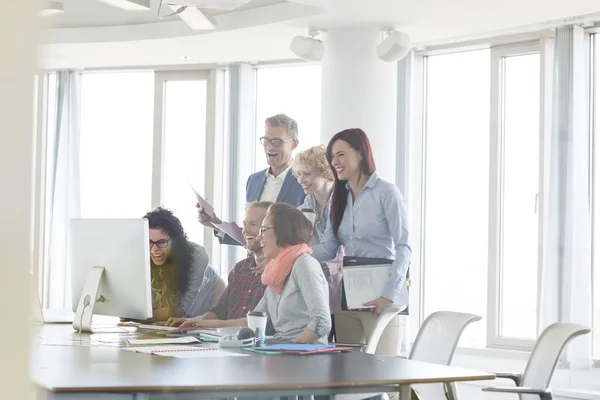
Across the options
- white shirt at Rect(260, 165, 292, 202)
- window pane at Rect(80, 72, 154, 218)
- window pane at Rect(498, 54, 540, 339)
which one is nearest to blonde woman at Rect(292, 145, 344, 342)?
white shirt at Rect(260, 165, 292, 202)

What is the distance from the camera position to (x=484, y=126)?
5.53 meters

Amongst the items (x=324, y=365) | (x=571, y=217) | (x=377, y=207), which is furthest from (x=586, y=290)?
(x=324, y=365)

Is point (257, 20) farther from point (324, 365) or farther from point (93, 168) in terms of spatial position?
point (324, 365)

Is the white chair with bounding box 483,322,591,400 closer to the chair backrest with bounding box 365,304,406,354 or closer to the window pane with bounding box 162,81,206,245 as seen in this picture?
the chair backrest with bounding box 365,304,406,354

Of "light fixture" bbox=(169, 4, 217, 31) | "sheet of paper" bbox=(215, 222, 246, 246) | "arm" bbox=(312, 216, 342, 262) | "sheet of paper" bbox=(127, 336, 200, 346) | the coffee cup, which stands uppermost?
"light fixture" bbox=(169, 4, 217, 31)

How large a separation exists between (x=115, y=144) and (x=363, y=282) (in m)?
3.77

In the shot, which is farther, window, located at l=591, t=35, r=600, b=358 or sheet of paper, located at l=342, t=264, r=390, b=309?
window, located at l=591, t=35, r=600, b=358

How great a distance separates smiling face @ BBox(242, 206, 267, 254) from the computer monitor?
68 cm

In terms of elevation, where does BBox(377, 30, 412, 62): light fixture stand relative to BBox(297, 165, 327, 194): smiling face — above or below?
above

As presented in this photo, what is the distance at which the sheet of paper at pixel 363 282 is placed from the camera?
3672mm

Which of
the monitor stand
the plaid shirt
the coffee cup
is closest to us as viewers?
the coffee cup

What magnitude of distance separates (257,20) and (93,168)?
234 centimetres

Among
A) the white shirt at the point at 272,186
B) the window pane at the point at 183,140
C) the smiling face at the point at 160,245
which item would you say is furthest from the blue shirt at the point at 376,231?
the window pane at the point at 183,140

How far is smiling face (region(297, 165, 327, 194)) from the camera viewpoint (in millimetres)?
3902
